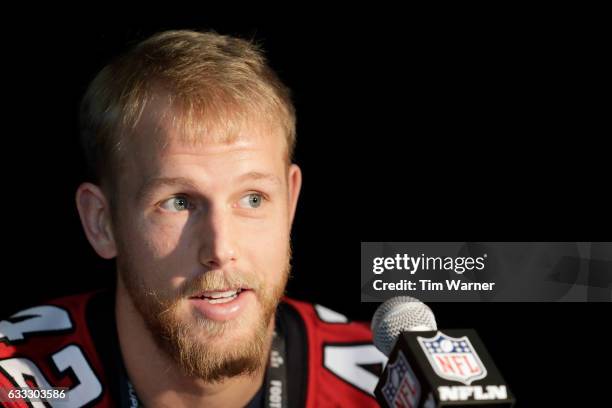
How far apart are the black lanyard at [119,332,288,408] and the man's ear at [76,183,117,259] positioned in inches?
13.3

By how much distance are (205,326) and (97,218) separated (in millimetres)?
447

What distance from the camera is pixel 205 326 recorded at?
1.76m

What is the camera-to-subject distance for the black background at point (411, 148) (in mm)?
Result: 2381

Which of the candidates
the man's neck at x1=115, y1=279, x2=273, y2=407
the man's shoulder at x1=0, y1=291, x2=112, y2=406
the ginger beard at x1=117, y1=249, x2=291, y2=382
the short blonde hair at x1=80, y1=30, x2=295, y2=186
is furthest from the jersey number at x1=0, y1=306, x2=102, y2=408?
the short blonde hair at x1=80, y1=30, x2=295, y2=186

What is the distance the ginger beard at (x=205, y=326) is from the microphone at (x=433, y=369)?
40 cm

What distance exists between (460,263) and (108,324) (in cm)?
112

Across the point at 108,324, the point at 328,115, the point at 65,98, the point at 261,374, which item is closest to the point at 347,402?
the point at 261,374

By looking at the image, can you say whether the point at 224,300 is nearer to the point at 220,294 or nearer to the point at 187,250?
the point at 220,294

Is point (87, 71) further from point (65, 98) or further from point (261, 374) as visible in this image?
point (261, 374)

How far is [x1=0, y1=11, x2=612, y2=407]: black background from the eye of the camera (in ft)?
7.81

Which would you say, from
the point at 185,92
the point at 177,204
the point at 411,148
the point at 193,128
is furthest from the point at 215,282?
the point at 411,148

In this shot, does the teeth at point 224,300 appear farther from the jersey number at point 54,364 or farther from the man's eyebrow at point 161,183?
the jersey number at point 54,364

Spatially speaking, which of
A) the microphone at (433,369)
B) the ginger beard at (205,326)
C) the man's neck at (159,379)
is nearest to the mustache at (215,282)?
the ginger beard at (205,326)

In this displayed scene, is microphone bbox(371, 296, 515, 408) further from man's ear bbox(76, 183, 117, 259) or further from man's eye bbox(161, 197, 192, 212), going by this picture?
man's ear bbox(76, 183, 117, 259)
